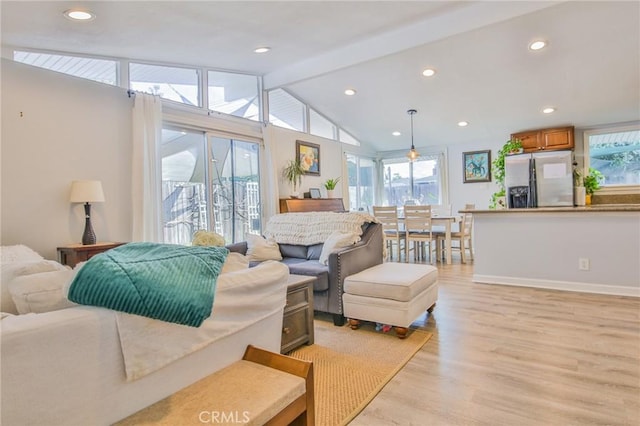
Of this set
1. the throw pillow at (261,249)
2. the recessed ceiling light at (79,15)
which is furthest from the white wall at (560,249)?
the recessed ceiling light at (79,15)

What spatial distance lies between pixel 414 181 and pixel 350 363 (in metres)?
6.55

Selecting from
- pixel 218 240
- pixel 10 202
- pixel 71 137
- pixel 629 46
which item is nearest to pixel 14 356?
pixel 218 240

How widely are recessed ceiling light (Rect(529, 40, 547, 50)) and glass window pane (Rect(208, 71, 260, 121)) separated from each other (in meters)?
3.81

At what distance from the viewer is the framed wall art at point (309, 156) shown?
638 centimetres

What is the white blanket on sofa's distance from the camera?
1024mm

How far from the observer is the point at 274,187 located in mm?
5672

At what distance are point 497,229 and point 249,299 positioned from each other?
3.89 meters

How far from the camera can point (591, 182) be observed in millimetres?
5410

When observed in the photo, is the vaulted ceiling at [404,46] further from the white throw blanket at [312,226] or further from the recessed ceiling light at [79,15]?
the white throw blanket at [312,226]

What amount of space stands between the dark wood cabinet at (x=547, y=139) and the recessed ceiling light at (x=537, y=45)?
2.62 metres

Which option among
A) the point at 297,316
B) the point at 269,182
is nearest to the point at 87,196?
the point at 297,316

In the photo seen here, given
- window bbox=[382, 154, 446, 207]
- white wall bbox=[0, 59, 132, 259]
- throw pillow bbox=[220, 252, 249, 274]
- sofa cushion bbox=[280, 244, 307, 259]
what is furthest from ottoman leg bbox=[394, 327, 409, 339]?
window bbox=[382, 154, 446, 207]

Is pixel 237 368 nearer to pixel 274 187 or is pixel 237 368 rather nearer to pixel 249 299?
pixel 249 299

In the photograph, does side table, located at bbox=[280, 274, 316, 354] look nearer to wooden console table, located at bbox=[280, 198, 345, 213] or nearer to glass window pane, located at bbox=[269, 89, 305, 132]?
wooden console table, located at bbox=[280, 198, 345, 213]
